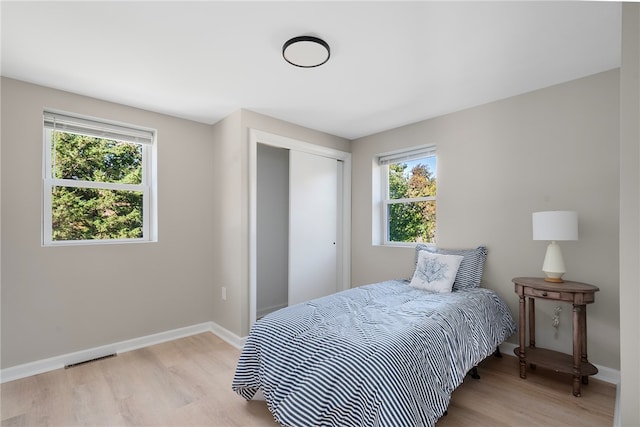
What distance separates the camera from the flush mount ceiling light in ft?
6.39

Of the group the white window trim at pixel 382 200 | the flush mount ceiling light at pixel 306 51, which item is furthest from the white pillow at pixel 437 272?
the flush mount ceiling light at pixel 306 51

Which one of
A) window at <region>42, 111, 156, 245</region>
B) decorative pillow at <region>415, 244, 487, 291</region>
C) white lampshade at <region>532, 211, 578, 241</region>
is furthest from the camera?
decorative pillow at <region>415, 244, 487, 291</region>

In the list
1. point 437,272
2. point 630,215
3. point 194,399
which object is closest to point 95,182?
point 194,399

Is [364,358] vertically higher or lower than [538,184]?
lower

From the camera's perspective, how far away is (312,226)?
388cm

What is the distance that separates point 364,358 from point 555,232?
1.78 metres

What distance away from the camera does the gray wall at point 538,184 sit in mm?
2373

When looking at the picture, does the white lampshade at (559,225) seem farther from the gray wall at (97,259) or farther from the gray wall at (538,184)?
the gray wall at (97,259)

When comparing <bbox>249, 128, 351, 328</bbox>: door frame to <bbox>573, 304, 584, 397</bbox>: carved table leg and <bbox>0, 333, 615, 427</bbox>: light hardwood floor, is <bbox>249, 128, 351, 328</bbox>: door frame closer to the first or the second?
<bbox>0, 333, 615, 427</bbox>: light hardwood floor

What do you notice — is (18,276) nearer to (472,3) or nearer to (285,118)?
(285,118)

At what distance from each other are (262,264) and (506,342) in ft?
9.51

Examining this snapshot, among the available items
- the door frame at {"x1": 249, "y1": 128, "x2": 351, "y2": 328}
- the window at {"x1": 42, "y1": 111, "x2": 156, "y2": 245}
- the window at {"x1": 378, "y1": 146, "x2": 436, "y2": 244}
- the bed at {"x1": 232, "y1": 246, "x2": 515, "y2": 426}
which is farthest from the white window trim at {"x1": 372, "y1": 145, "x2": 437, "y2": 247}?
the window at {"x1": 42, "y1": 111, "x2": 156, "y2": 245}

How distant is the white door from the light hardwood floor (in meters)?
1.31

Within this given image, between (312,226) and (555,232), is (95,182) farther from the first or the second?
(555,232)
